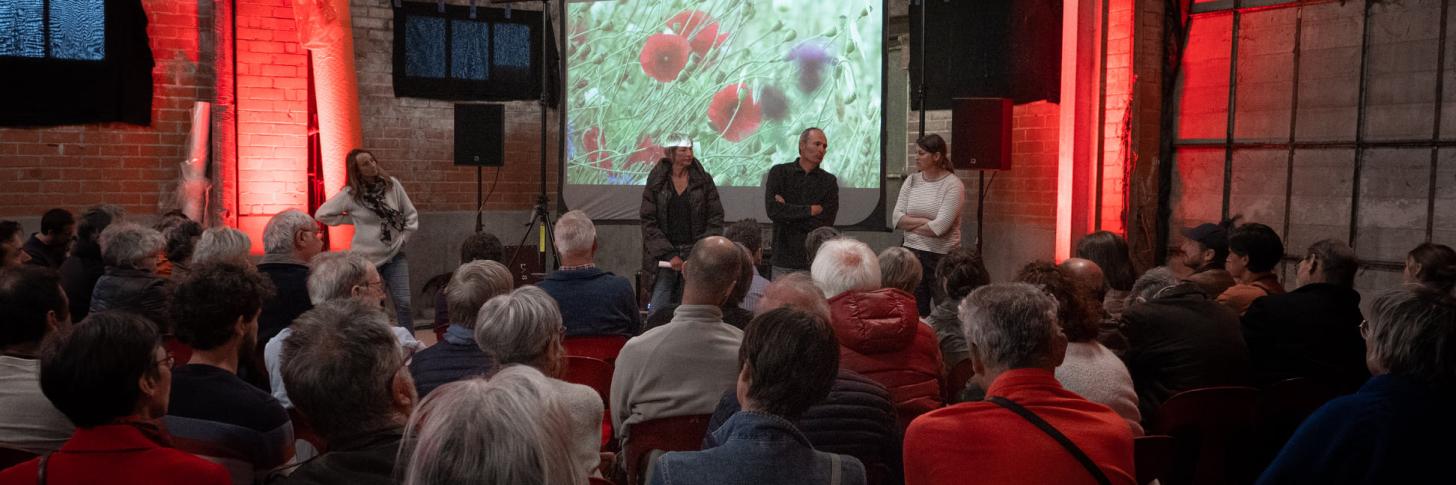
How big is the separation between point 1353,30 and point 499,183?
6.54 m

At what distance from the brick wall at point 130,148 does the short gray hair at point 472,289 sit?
16.0 ft

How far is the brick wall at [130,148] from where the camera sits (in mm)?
6797

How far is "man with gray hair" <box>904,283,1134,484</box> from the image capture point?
2.01 meters

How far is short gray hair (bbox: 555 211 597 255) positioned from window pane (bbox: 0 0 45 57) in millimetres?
4310

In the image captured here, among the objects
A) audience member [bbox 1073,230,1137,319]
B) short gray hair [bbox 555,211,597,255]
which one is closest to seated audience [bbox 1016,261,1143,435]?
audience member [bbox 1073,230,1137,319]

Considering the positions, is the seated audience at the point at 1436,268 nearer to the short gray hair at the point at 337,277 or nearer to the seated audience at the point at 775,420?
the seated audience at the point at 775,420

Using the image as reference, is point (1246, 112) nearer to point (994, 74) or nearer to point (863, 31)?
point (994, 74)

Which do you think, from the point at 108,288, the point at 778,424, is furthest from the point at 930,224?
the point at 778,424

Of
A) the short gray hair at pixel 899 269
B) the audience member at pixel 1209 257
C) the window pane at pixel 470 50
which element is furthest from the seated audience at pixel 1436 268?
the window pane at pixel 470 50

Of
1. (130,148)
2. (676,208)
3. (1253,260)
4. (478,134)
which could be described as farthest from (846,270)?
(130,148)

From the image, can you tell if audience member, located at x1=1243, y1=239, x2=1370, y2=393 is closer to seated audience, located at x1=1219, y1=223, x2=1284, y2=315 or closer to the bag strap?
seated audience, located at x1=1219, y1=223, x2=1284, y2=315

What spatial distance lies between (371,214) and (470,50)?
281cm

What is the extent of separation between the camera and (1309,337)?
3551 millimetres

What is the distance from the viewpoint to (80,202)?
23.0ft
